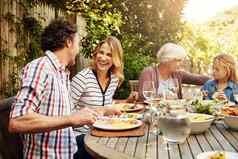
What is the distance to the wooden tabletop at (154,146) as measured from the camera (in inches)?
60.5

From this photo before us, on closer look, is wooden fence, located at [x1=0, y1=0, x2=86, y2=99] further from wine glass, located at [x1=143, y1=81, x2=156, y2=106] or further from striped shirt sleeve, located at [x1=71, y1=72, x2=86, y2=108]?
wine glass, located at [x1=143, y1=81, x2=156, y2=106]

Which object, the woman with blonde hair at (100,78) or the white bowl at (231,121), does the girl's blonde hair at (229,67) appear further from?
the white bowl at (231,121)

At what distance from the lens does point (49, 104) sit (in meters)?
1.85

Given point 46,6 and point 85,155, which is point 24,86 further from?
point 46,6

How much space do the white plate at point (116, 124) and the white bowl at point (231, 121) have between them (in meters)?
0.44

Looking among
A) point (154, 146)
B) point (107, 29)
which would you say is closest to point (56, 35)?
point (154, 146)

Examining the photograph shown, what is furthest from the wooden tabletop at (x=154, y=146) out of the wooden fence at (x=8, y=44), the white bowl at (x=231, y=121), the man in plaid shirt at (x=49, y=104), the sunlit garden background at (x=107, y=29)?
the sunlit garden background at (x=107, y=29)

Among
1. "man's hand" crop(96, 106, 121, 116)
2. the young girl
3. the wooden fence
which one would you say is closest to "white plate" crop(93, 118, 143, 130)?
"man's hand" crop(96, 106, 121, 116)

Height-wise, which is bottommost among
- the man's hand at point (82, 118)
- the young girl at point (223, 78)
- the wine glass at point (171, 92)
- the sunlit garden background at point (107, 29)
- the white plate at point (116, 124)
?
the white plate at point (116, 124)

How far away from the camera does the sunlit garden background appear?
467 centimetres

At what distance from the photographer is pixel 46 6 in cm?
587

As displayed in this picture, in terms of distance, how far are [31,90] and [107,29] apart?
16.3 feet

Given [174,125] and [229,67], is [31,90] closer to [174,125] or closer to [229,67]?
[174,125]

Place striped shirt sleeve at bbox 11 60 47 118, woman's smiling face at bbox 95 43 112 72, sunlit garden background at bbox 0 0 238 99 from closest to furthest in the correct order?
striped shirt sleeve at bbox 11 60 47 118, woman's smiling face at bbox 95 43 112 72, sunlit garden background at bbox 0 0 238 99
